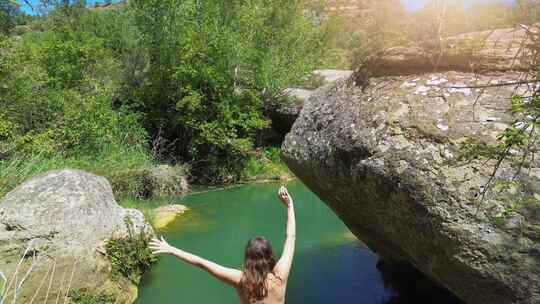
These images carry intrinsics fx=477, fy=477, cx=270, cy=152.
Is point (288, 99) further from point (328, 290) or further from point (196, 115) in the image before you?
point (328, 290)

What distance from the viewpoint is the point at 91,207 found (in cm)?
686

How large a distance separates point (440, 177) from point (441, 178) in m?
0.01

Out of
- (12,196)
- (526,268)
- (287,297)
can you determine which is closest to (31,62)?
(12,196)

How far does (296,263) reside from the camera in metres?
8.32

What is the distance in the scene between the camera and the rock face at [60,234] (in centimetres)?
609

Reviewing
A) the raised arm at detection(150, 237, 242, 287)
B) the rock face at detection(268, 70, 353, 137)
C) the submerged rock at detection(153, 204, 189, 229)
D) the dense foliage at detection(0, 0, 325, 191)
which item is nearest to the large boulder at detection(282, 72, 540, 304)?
the raised arm at detection(150, 237, 242, 287)

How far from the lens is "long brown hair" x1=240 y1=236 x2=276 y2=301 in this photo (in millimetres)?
3445

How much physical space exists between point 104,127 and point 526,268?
12034mm

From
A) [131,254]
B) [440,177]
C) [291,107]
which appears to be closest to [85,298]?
[131,254]

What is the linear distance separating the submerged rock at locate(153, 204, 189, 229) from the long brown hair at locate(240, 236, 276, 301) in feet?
25.3

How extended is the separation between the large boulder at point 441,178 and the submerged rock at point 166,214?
22.5 feet

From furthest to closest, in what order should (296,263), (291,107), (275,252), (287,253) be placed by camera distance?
(291,107) → (275,252) → (296,263) → (287,253)

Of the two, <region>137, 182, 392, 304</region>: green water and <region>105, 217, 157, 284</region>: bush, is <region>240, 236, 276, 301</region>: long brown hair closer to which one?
<region>137, 182, 392, 304</region>: green water

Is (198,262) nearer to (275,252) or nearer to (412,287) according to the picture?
(412,287)
